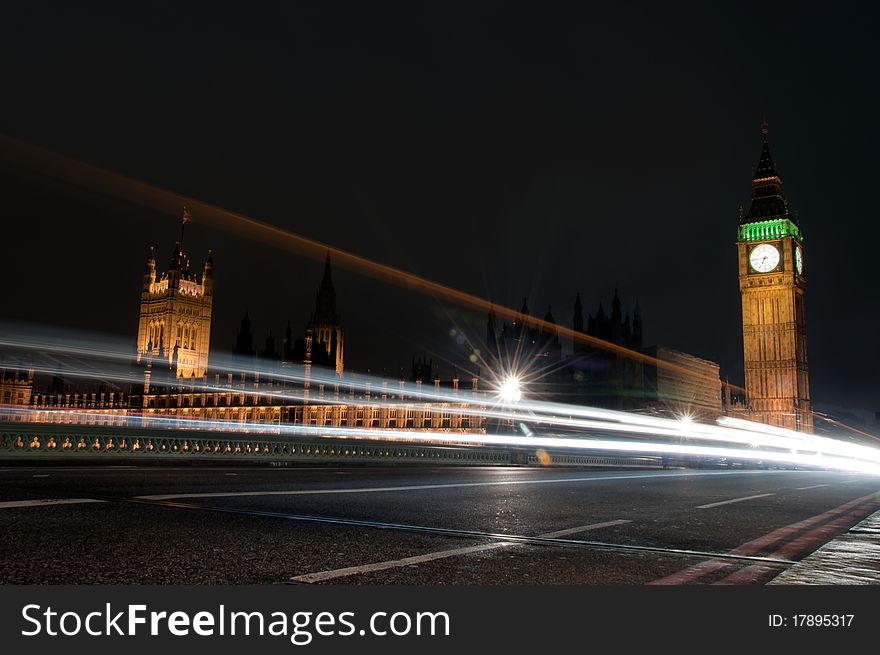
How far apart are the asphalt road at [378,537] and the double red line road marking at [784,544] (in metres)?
0.02

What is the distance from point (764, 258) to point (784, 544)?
118 m

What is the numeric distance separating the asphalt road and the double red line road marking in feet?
0.05

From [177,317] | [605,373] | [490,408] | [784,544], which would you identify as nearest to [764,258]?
[605,373]

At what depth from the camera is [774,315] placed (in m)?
111

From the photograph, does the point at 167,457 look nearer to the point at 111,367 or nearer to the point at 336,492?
the point at 336,492

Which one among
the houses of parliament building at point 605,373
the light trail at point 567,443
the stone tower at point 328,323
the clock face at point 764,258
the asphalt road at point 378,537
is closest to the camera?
the asphalt road at point 378,537

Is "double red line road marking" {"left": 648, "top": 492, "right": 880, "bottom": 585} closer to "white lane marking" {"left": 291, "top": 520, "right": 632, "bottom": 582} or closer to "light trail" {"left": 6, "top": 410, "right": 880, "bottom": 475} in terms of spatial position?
"white lane marking" {"left": 291, "top": 520, "right": 632, "bottom": 582}

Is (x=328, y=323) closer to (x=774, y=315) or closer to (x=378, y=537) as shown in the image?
(x=774, y=315)

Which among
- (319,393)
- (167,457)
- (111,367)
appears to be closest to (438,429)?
(319,393)

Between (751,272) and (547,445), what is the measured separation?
3637 inches

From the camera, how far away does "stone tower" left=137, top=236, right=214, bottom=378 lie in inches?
5842

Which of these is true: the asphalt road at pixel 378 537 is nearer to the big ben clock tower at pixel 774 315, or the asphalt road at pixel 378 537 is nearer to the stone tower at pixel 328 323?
the big ben clock tower at pixel 774 315

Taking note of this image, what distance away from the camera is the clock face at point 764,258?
11194 centimetres

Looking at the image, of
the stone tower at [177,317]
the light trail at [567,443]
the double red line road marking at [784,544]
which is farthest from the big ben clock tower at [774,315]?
the double red line road marking at [784,544]
